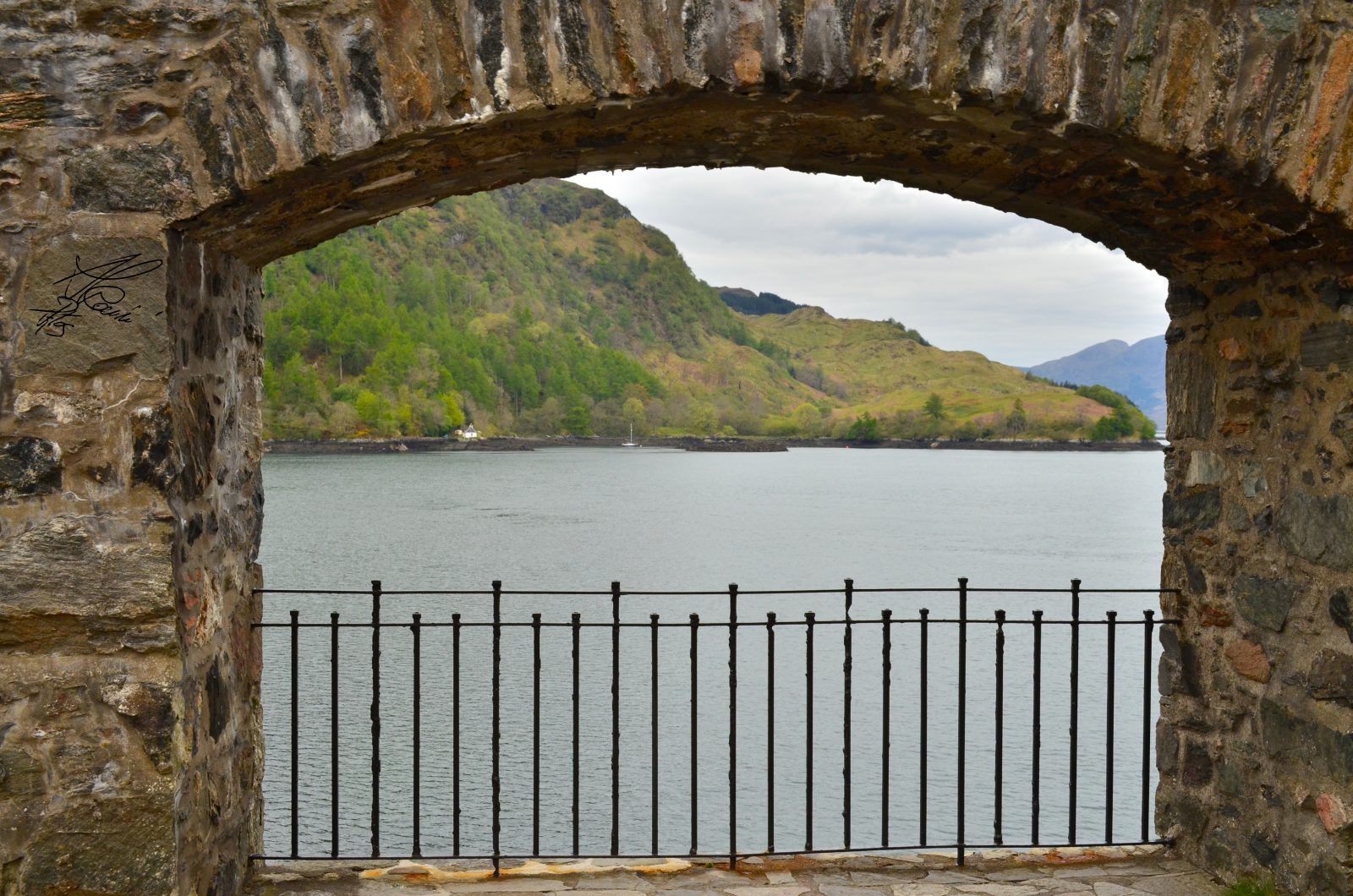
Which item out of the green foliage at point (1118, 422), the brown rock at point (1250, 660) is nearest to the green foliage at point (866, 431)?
the green foliage at point (1118, 422)

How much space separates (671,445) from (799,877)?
113007 mm

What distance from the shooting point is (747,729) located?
39.7 ft

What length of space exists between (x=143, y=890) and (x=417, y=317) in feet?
357

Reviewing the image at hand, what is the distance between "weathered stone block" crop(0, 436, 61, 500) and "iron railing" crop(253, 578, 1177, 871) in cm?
129

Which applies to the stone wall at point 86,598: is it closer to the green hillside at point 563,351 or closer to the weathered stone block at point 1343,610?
the weathered stone block at point 1343,610

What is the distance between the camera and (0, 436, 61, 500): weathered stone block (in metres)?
2.91

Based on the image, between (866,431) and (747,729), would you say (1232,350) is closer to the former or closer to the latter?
(747,729)

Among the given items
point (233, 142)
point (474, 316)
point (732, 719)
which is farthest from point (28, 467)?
point (474, 316)

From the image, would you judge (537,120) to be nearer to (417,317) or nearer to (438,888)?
(438,888)

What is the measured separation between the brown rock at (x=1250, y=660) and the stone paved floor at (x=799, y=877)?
2.79 ft

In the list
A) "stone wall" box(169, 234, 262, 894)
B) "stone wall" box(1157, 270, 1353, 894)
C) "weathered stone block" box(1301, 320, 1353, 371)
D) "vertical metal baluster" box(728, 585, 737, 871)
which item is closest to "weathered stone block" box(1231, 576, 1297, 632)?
"stone wall" box(1157, 270, 1353, 894)

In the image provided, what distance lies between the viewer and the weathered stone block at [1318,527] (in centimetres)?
352

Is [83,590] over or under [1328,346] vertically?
under

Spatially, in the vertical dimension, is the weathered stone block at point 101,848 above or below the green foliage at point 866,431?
below
